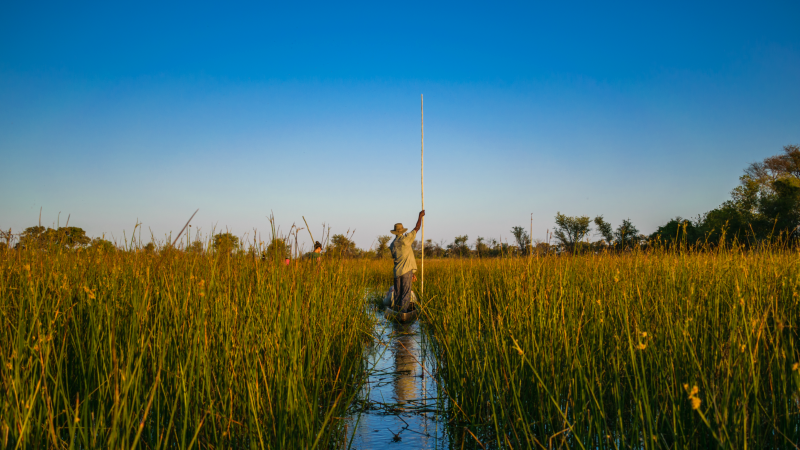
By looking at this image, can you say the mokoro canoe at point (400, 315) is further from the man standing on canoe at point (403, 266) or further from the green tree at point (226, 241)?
the green tree at point (226, 241)

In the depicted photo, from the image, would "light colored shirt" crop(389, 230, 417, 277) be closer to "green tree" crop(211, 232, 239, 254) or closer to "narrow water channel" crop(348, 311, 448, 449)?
"narrow water channel" crop(348, 311, 448, 449)

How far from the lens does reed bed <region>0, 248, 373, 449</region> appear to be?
5.98ft

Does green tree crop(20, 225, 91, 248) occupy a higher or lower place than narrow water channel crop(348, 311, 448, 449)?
higher

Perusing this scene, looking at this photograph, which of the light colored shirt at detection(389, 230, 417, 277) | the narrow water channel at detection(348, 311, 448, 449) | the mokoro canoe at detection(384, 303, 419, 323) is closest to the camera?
the narrow water channel at detection(348, 311, 448, 449)

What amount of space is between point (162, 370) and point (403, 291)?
5916 millimetres

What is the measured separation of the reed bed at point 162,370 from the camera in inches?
71.8

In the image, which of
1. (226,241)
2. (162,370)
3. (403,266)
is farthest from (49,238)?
(403,266)

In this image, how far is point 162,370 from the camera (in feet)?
8.36

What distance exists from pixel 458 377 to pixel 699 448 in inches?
59.5

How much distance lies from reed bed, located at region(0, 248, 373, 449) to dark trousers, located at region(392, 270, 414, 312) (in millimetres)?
4469

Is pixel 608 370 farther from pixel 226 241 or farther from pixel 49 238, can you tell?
pixel 49 238

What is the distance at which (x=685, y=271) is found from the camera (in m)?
4.96

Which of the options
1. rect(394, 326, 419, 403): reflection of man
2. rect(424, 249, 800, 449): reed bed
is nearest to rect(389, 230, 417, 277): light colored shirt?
rect(394, 326, 419, 403): reflection of man

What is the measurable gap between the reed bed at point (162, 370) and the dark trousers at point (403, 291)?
447cm
